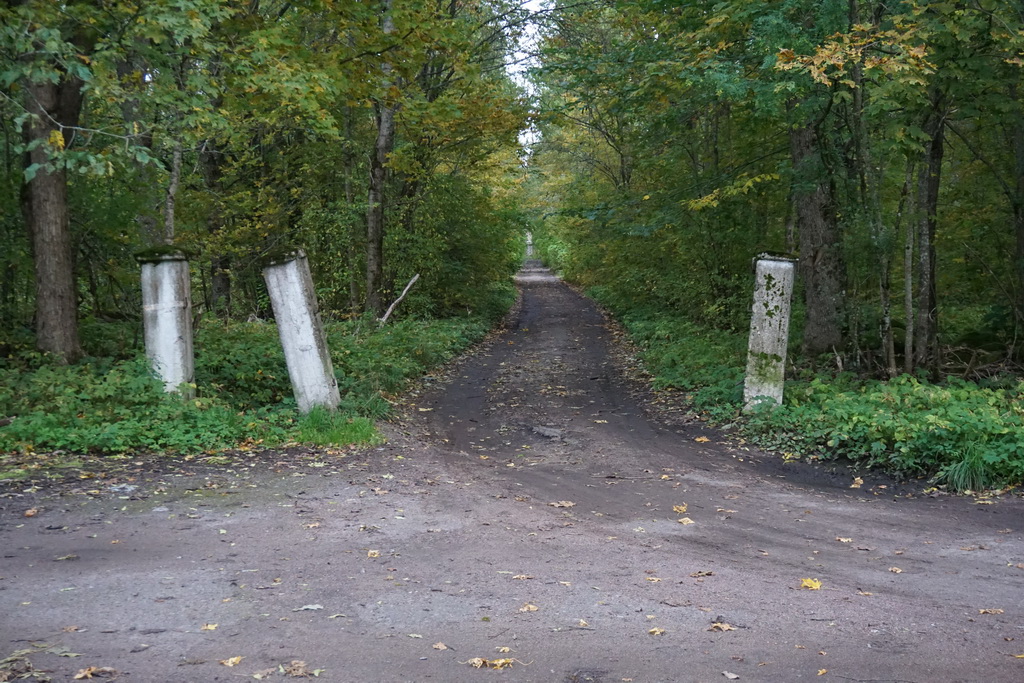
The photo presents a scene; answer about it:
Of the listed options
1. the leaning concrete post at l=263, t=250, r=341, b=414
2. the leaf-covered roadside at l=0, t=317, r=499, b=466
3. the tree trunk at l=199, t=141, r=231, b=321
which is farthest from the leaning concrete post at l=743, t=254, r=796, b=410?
the tree trunk at l=199, t=141, r=231, b=321

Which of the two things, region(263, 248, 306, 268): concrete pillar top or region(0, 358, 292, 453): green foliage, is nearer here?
region(0, 358, 292, 453): green foliage

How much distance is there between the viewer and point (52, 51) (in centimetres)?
732

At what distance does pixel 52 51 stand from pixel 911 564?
8.44 meters

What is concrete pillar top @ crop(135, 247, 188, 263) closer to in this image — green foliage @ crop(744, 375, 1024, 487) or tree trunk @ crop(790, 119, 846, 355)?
green foliage @ crop(744, 375, 1024, 487)

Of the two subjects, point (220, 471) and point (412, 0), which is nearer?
point (220, 471)

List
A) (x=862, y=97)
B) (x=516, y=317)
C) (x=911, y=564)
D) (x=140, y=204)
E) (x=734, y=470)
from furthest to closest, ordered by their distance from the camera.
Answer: (x=516, y=317), (x=140, y=204), (x=862, y=97), (x=734, y=470), (x=911, y=564)

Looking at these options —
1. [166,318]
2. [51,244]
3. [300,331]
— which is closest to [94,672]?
[166,318]

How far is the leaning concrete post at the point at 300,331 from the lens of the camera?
995 cm

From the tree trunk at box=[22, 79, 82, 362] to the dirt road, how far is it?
3846 millimetres

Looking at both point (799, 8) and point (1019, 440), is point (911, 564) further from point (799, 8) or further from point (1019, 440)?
point (799, 8)

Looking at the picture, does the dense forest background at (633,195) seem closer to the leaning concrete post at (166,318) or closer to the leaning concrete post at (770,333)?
the leaning concrete post at (166,318)

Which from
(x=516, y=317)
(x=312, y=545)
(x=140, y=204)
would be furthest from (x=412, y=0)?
(x=516, y=317)

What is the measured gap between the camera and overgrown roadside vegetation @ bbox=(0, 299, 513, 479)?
796 centimetres

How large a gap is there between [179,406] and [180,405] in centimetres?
3
